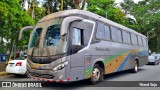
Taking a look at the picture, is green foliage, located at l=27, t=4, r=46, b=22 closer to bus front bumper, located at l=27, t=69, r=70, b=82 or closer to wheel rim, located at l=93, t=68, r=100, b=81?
wheel rim, located at l=93, t=68, r=100, b=81

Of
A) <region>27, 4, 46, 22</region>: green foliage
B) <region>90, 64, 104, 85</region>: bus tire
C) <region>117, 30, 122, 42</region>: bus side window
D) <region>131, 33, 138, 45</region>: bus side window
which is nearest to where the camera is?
<region>90, 64, 104, 85</region>: bus tire

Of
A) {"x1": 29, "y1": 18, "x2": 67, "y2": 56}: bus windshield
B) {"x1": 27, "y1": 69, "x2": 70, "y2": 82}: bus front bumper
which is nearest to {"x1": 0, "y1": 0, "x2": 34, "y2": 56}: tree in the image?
{"x1": 29, "y1": 18, "x2": 67, "y2": 56}: bus windshield

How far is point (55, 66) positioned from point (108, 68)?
377 centimetres

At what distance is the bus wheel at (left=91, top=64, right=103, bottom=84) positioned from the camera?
9666 millimetres

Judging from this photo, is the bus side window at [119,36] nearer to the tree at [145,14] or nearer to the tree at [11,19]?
the tree at [11,19]

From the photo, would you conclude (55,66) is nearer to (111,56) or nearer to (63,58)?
(63,58)

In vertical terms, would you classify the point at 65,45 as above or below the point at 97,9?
below

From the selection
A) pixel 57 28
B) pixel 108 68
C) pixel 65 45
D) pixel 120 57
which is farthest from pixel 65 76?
pixel 120 57

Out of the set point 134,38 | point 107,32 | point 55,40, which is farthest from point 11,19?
point 134,38

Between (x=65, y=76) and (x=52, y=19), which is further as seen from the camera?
(x=52, y=19)

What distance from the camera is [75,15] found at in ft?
29.5

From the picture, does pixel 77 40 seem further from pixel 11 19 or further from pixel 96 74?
pixel 11 19

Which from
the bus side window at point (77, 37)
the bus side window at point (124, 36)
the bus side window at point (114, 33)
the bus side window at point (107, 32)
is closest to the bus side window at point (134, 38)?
the bus side window at point (124, 36)

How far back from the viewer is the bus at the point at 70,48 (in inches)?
317
